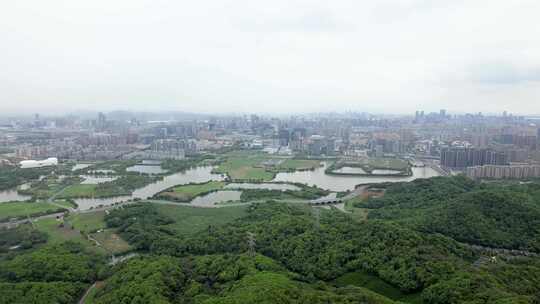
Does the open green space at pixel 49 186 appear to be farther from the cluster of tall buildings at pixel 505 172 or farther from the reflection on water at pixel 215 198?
the cluster of tall buildings at pixel 505 172

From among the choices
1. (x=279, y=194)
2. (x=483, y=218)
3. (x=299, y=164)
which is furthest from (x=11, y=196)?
(x=483, y=218)

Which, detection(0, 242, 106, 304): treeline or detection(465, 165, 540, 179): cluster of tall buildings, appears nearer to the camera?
detection(0, 242, 106, 304): treeline

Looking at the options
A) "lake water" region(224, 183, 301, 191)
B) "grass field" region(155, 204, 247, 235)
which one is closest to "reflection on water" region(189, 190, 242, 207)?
"grass field" region(155, 204, 247, 235)

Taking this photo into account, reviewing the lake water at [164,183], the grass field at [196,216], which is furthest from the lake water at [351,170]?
the grass field at [196,216]

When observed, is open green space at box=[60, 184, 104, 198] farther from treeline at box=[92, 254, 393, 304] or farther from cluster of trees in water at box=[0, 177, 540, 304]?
treeline at box=[92, 254, 393, 304]

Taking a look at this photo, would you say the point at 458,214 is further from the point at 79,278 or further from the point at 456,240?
the point at 79,278

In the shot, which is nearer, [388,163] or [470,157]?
[470,157]

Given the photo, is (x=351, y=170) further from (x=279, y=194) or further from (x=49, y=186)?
(x=49, y=186)
